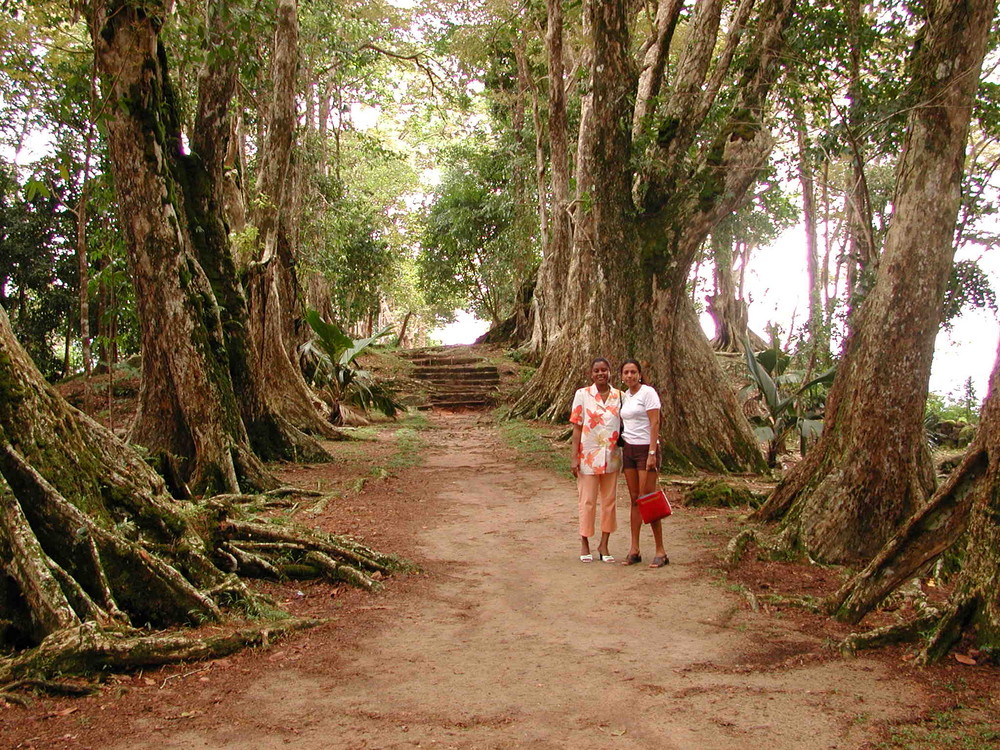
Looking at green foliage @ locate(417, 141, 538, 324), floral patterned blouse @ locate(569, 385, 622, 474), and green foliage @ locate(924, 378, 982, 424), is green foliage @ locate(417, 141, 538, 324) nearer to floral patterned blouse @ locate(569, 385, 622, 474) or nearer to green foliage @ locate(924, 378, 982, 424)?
green foliage @ locate(924, 378, 982, 424)

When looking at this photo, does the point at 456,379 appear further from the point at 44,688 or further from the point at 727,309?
the point at 44,688

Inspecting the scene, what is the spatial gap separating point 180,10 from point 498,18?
1242 centimetres

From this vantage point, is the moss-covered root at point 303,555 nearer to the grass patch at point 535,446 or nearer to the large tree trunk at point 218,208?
the large tree trunk at point 218,208

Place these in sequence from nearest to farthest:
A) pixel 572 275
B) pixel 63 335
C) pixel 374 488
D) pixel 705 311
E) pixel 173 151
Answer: pixel 173 151, pixel 374 488, pixel 572 275, pixel 63 335, pixel 705 311

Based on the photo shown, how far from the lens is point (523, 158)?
73.9 ft

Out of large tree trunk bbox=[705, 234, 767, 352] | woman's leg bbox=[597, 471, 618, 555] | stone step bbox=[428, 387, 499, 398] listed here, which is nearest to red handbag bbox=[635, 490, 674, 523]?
woman's leg bbox=[597, 471, 618, 555]

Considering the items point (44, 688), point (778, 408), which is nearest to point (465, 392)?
point (778, 408)

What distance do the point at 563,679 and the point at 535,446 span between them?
866 centimetres

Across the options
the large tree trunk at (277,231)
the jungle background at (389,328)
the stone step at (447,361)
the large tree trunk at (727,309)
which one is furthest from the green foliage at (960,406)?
the large tree trunk at (277,231)

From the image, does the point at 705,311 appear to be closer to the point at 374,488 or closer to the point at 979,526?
the point at 374,488

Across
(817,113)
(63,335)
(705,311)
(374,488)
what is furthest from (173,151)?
(705,311)

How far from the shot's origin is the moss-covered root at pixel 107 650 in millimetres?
3586

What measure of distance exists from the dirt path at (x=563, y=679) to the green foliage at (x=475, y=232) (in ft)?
62.8

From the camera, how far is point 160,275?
769 cm
